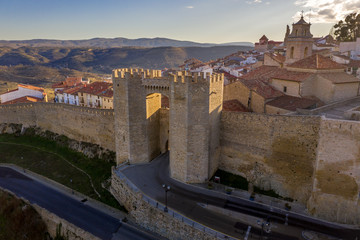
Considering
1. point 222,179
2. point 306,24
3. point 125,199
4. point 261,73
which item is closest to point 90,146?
Result: point 125,199

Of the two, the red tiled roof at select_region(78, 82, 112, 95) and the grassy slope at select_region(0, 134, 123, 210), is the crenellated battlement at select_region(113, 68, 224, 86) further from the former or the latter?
the red tiled roof at select_region(78, 82, 112, 95)

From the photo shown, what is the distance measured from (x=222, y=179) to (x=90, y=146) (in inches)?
609

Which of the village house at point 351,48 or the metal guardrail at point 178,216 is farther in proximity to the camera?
the village house at point 351,48

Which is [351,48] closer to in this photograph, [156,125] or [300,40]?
[300,40]

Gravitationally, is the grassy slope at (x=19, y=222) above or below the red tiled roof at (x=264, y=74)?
below

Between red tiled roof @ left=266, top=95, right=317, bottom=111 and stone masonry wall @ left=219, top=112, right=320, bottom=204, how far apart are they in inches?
209

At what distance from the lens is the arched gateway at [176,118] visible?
18.3 meters

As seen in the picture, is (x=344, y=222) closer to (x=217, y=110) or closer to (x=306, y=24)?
(x=217, y=110)

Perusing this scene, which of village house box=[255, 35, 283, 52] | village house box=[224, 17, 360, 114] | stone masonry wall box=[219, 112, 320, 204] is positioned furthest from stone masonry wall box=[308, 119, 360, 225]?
village house box=[255, 35, 283, 52]

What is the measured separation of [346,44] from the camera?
50.4 m

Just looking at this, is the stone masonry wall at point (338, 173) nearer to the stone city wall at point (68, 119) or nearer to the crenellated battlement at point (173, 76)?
the crenellated battlement at point (173, 76)

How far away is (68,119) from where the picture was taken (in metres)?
31.1

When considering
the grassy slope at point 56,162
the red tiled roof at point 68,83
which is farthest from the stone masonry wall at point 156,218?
the red tiled roof at point 68,83

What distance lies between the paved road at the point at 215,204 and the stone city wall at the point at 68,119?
7.59 m
